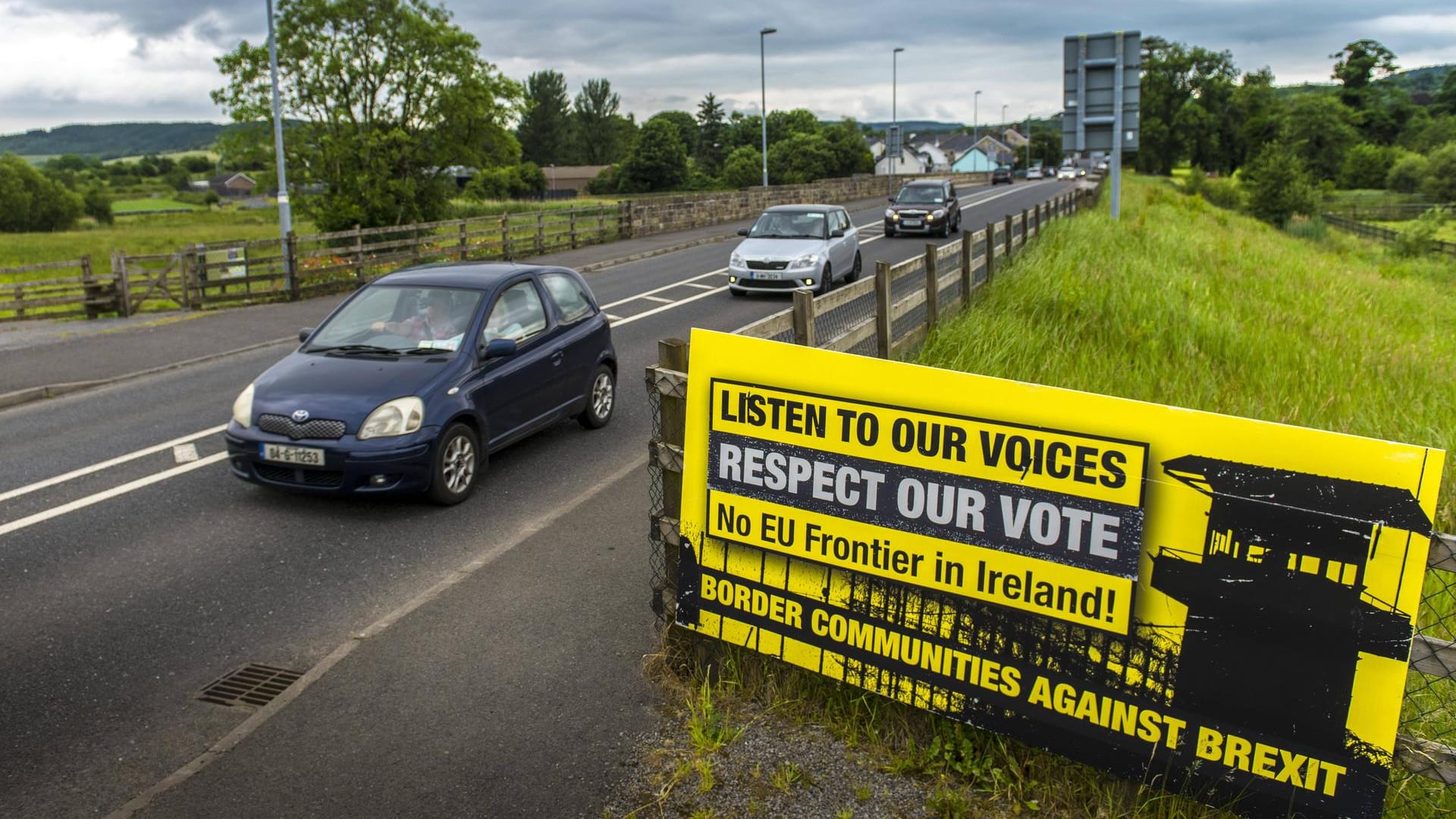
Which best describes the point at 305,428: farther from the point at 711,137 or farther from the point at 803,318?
the point at 711,137

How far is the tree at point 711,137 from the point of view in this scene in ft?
490

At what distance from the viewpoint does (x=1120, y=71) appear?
21.9 m

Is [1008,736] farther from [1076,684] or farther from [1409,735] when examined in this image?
[1409,735]

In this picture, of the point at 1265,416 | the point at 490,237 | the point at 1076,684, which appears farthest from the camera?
the point at 490,237

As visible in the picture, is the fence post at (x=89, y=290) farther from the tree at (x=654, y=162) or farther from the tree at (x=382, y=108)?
the tree at (x=654, y=162)

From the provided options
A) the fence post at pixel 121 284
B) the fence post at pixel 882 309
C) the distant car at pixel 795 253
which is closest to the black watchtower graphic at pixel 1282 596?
the fence post at pixel 882 309

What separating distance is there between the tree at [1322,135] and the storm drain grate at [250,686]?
406 ft

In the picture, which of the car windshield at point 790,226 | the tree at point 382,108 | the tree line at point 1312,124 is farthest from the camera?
the tree line at point 1312,124

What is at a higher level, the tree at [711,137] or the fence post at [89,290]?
the tree at [711,137]

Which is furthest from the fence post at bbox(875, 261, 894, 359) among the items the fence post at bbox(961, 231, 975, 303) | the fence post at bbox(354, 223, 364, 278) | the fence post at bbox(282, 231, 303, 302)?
the fence post at bbox(354, 223, 364, 278)

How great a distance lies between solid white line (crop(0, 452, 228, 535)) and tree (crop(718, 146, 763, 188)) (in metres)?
114

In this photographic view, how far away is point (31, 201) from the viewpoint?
91625 mm

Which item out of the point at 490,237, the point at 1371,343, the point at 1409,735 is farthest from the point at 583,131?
the point at 1409,735

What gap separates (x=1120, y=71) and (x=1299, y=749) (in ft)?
69.3
